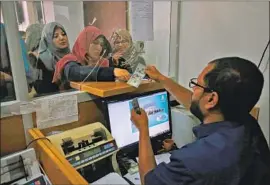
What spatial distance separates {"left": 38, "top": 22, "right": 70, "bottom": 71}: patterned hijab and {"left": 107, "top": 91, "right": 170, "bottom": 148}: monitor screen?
1.18 ft

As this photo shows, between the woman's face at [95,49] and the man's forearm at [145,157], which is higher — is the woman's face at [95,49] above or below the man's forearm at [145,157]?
above

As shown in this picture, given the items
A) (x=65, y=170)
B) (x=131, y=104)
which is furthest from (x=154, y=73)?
(x=65, y=170)

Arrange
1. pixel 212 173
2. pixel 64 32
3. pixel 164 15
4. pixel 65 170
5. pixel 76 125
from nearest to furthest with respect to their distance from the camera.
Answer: pixel 212 173, pixel 65 170, pixel 64 32, pixel 76 125, pixel 164 15

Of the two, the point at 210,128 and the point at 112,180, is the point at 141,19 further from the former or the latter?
the point at 112,180

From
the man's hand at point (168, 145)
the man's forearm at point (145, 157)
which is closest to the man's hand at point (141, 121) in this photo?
the man's forearm at point (145, 157)

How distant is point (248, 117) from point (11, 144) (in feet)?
3.41

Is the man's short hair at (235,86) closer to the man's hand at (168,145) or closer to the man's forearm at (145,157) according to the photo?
the man's forearm at (145,157)

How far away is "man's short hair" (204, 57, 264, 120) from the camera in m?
0.87

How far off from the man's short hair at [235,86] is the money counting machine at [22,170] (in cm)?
81

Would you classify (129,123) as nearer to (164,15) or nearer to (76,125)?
(76,125)

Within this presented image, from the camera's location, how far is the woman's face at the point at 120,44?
1.34 metres

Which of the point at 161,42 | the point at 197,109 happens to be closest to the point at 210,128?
the point at 197,109

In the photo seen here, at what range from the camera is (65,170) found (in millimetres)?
923

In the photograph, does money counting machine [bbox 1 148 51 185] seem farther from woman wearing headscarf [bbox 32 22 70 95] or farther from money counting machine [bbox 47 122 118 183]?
woman wearing headscarf [bbox 32 22 70 95]
